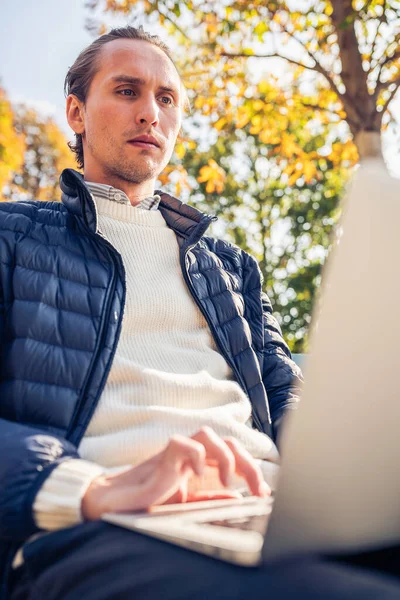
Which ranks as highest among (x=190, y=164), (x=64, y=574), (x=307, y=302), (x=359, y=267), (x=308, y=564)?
(x=190, y=164)

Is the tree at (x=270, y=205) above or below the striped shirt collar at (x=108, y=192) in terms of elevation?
above

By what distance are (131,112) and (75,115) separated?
16.0 inches

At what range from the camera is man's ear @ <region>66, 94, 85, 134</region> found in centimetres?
243

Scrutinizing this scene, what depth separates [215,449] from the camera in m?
0.98

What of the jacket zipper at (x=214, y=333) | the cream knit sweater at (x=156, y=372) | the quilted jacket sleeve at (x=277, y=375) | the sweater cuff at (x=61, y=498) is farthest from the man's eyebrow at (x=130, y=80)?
the sweater cuff at (x=61, y=498)

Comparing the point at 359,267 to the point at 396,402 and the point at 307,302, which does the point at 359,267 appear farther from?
the point at 307,302

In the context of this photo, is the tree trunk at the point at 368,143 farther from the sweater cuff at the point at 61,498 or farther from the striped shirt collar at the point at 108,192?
the sweater cuff at the point at 61,498

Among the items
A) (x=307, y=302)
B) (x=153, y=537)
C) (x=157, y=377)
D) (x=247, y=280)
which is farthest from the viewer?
(x=307, y=302)

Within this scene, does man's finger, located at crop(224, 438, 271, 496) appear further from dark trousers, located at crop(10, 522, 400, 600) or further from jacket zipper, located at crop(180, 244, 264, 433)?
jacket zipper, located at crop(180, 244, 264, 433)

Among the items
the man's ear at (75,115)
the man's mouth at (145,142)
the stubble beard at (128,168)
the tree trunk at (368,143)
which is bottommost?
the stubble beard at (128,168)

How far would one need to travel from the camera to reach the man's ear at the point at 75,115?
2.43 m

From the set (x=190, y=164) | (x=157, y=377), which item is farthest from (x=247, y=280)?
Answer: (x=190, y=164)

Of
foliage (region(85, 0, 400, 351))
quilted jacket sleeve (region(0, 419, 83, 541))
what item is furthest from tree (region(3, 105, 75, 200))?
quilted jacket sleeve (region(0, 419, 83, 541))

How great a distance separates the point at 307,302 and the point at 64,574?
45.2ft
